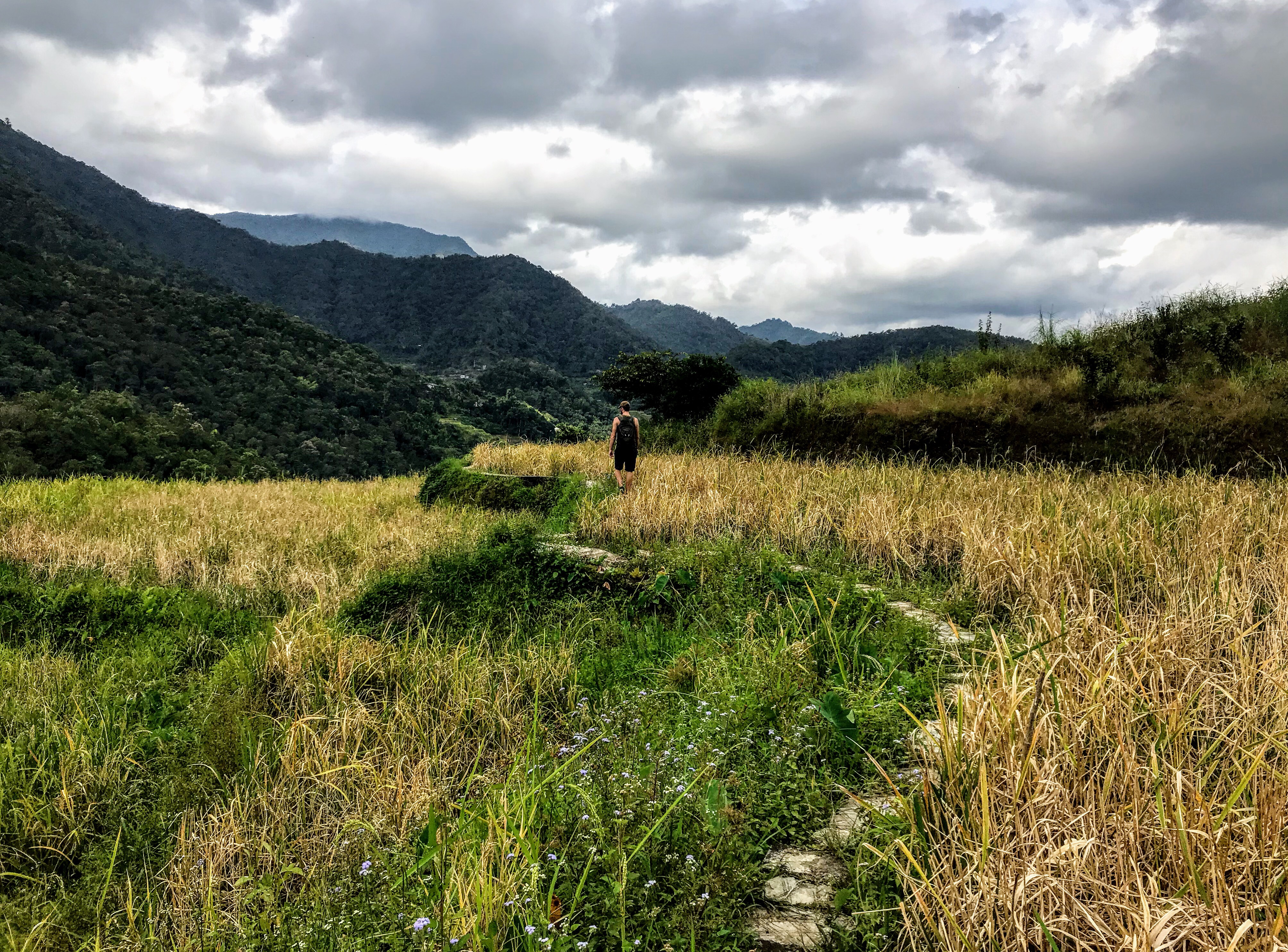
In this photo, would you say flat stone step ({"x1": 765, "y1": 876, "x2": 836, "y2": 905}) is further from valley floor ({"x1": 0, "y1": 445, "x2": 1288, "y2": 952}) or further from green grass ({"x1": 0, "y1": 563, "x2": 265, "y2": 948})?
green grass ({"x1": 0, "y1": 563, "x2": 265, "y2": 948})

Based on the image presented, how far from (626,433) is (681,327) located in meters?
128

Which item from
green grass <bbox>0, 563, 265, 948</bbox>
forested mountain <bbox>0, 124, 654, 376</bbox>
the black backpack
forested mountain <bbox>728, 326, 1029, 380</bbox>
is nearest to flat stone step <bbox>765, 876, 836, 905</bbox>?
green grass <bbox>0, 563, 265, 948</bbox>

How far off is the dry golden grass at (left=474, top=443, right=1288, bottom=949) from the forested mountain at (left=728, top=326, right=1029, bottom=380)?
40.3 meters

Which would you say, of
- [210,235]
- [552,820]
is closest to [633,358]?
[552,820]

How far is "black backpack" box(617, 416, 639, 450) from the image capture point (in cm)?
953

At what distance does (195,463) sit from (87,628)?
22.0m

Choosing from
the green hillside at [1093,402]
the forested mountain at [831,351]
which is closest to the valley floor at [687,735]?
the green hillside at [1093,402]

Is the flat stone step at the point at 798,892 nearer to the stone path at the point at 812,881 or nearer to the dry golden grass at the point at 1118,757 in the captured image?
the stone path at the point at 812,881

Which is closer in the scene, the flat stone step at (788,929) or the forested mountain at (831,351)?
the flat stone step at (788,929)

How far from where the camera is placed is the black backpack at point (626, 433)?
9531mm

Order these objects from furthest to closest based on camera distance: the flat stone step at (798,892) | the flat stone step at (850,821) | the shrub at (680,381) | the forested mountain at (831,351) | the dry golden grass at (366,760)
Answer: the forested mountain at (831,351) → the shrub at (680,381) → the dry golden grass at (366,760) → the flat stone step at (850,821) → the flat stone step at (798,892)

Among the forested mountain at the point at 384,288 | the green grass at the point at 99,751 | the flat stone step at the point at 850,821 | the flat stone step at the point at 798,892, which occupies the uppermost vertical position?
the forested mountain at the point at 384,288

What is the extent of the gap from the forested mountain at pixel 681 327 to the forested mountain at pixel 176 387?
54.6 metres

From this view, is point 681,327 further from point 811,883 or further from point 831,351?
point 811,883
